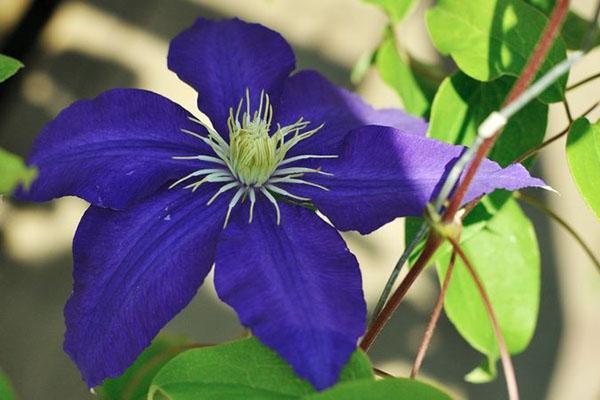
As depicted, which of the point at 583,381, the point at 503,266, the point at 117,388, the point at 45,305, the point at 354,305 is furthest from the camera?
the point at 583,381

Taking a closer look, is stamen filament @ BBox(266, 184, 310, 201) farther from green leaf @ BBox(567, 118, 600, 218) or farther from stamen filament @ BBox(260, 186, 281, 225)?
green leaf @ BBox(567, 118, 600, 218)

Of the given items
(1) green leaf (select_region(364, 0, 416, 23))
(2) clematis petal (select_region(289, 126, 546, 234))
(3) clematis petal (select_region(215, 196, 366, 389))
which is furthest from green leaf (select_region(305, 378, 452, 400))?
(1) green leaf (select_region(364, 0, 416, 23))

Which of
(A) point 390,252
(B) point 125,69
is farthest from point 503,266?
(B) point 125,69

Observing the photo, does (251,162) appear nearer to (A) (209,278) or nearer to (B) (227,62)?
(B) (227,62)

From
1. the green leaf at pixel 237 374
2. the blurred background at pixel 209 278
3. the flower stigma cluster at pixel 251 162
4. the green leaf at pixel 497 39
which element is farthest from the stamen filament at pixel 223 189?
the blurred background at pixel 209 278

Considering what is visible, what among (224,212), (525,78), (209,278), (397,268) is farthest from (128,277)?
(209,278)

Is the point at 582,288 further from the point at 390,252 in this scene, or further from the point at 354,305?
the point at 354,305

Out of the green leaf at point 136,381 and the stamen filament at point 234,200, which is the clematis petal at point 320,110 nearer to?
the stamen filament at point 234,200
